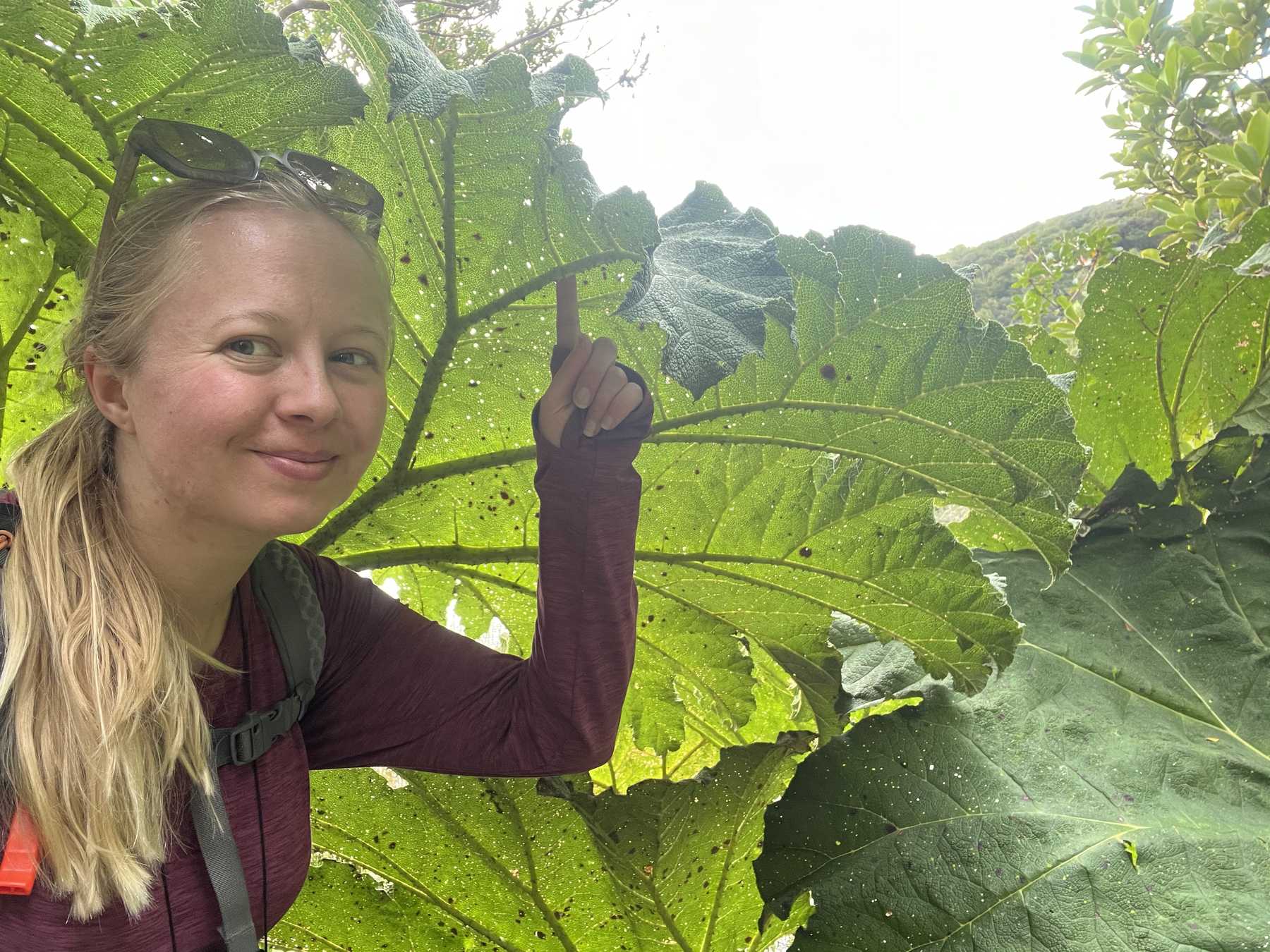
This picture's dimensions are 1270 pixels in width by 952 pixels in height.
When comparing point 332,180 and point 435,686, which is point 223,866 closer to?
point 435,686

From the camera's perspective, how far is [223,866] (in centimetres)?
97

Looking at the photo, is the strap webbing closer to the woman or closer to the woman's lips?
the woman

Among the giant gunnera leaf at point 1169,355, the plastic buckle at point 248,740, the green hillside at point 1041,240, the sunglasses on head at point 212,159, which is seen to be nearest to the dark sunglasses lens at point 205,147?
the sunglasses on head at point 212,159

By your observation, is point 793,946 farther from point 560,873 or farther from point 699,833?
point 560,873

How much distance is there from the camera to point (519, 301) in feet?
3.48

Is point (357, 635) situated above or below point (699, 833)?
above

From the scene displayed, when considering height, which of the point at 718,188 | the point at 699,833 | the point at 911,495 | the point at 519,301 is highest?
the point at 718,188

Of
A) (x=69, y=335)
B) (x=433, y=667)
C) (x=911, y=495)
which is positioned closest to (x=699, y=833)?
(x=433, y=667)

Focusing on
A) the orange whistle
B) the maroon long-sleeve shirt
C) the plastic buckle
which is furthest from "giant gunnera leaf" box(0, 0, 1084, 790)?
the orange whistle

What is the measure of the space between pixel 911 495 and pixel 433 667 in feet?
2.04

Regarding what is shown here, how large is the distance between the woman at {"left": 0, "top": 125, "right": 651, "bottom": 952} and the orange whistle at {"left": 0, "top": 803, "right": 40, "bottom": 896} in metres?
0.01

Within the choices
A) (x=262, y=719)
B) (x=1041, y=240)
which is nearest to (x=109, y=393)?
(x=262, y=719)

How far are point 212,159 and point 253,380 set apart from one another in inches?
10.3

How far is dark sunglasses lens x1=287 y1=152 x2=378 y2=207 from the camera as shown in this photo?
3.09 ft
